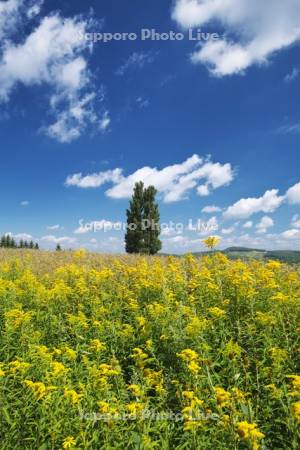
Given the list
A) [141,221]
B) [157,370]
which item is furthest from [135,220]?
[157,370]

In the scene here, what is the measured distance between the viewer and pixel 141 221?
1599 inches

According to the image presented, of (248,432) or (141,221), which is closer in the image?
(248,432)

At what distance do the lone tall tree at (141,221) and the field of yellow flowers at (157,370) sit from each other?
31806 millimetres

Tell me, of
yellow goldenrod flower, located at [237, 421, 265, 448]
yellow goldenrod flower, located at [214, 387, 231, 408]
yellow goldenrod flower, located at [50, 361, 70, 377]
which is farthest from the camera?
yellow goldenrod flower, located at [50, 361, 70, 377]

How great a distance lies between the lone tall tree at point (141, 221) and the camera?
40.2 m

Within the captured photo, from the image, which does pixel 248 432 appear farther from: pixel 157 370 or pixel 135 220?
pixel 135 220

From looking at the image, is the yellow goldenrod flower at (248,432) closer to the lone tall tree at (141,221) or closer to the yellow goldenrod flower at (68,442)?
the yellow goldenrod flower at (68,442)

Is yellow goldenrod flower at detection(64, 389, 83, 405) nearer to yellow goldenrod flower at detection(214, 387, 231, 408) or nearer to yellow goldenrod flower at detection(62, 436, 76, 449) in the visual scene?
yellow goldenrod flower at detection(62, 436, 76, 449)

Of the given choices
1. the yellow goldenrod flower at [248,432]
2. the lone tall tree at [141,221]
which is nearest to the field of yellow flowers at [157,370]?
the yellow goldenrod flower at [248,432]

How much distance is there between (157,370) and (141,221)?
3575 cm

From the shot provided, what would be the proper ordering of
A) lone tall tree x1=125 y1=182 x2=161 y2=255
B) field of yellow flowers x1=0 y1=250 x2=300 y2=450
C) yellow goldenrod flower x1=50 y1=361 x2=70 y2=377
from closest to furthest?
field of yellow flowers x1=0 y1=250 x2=300 y2=450, yellow goldenrod flower x1=50 y1=361 x2=70 y2=377, lone tall tree x1=125 y1=182 x2=161 y2=255

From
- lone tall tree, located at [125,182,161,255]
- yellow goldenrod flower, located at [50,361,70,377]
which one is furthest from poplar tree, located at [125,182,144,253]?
yellow goldenrod flower, located at [50,361,70,377]

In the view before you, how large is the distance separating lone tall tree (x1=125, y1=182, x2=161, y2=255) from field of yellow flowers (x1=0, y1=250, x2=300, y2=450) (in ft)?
104

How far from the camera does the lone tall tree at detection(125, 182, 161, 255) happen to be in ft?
132
